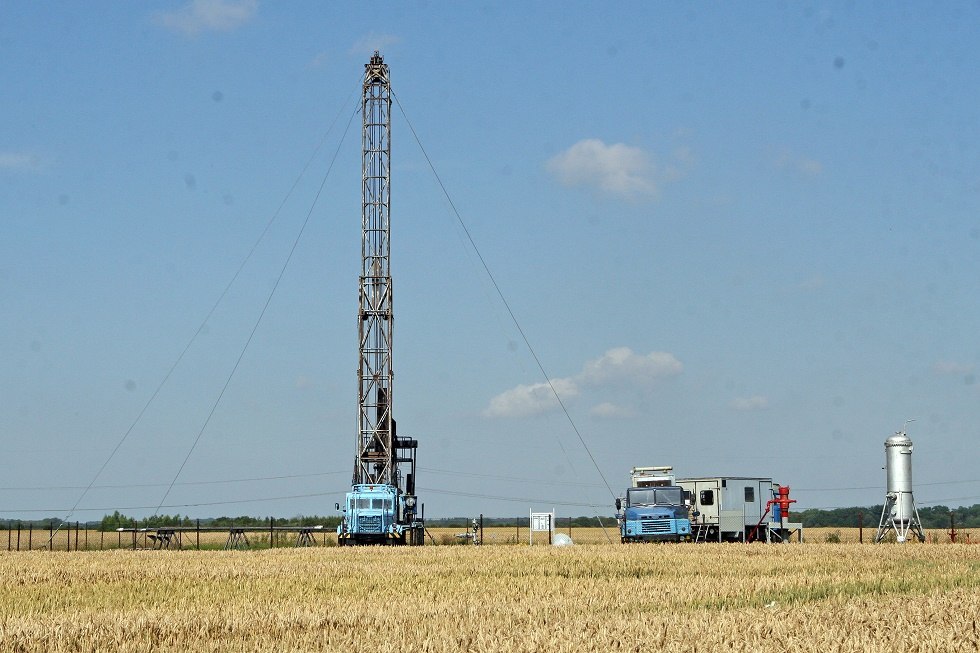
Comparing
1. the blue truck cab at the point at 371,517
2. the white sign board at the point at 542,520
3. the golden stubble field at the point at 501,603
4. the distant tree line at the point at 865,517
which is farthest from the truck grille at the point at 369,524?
the distant tree line at the point at 865,517

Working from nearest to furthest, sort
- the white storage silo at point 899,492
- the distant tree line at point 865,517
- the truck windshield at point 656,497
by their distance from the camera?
the truck windshield at point 656,497, the white storage silo at point 899,492, the distant tree line at point 865,517

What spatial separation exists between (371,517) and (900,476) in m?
26.4

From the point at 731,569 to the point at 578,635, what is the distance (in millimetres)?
16854

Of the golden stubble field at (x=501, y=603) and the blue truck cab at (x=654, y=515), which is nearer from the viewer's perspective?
the golden stubble field at (x=501, y=603)

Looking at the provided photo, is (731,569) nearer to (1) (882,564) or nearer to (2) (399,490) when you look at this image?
(1) (882,564)

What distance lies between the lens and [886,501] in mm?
62750

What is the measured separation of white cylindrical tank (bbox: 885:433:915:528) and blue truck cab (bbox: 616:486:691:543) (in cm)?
1399

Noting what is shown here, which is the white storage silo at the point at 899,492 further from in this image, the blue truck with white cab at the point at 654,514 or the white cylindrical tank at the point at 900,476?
the blue truck with white cab at the point at 654,514

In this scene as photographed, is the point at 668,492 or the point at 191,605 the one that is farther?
the point at 668,492

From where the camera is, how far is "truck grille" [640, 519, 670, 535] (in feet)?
175

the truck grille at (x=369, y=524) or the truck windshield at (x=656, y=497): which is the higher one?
the truck windshield at (x=656, y=497)

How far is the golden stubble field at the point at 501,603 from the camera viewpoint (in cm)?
1478

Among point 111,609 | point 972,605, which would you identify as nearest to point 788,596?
point 972,605

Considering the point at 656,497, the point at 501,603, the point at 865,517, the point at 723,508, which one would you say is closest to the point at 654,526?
the point at 656,497
